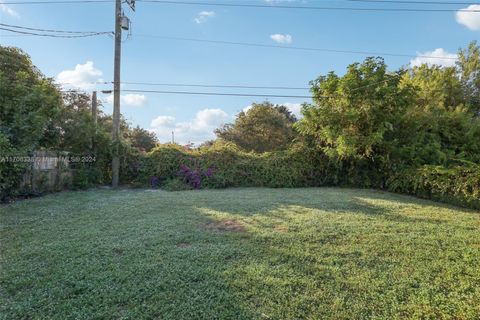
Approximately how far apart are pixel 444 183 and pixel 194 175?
6359 mm

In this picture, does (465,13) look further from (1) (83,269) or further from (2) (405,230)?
(1) (83,269)

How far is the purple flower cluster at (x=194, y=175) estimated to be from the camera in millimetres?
8672

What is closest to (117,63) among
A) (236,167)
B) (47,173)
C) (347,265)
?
(47,173)

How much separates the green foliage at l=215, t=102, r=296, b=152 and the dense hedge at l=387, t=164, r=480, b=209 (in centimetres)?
716

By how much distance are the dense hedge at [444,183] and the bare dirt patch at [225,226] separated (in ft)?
16.5

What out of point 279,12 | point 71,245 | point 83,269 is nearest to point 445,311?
point 83,269

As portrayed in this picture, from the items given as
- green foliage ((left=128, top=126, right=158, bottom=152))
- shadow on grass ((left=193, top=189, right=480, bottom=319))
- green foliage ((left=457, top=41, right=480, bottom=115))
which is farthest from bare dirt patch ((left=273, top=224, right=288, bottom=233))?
green foliage ((left=128, top=126, right=158, bottom=152))

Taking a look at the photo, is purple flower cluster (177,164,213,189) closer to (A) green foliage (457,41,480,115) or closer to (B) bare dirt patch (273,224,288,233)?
Answer: (B) bare dirt patch (273,224,288,233)

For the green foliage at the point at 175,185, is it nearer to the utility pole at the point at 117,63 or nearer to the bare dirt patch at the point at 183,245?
the utility pole at the point at 117,63

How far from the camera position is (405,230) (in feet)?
12.3

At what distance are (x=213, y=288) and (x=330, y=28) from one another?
8444 mm

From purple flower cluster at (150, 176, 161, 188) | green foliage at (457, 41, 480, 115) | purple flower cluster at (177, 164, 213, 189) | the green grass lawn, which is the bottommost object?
the green grass lawn

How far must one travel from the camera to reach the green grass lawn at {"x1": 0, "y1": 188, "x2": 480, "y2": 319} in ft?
6.60

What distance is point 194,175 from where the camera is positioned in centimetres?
874
